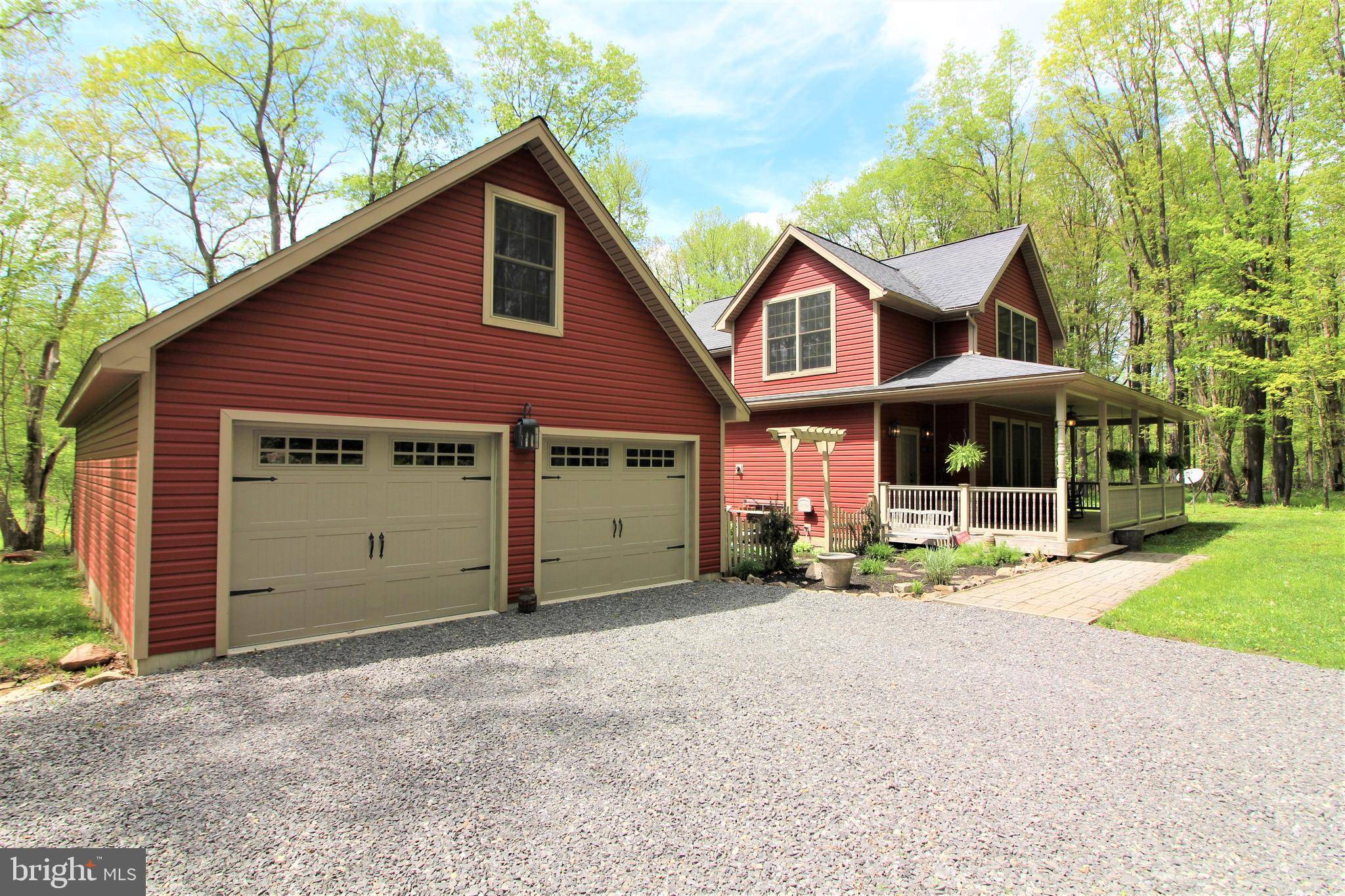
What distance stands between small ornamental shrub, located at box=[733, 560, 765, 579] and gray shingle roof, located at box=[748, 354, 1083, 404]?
16.2 ft

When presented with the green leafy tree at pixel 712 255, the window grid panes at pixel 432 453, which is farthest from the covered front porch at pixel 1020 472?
the green leafy tree at pixel 712 255

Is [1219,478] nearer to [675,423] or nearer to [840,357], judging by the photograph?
[840,357]

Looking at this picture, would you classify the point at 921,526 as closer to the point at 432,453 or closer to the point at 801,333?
the point at 801,333

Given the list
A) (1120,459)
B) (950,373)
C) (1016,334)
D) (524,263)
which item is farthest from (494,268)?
(1120,459)

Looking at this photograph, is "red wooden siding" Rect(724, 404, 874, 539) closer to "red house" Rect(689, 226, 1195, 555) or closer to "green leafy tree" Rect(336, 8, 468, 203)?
"red house" Rect(689, 226, 1195, 555)

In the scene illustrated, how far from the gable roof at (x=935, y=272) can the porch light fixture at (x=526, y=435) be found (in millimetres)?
9343

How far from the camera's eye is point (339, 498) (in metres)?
6.59

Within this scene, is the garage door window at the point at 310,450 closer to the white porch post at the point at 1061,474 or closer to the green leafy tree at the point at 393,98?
the white porch post at the point at 1061,474

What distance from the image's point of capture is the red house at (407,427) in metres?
5.66

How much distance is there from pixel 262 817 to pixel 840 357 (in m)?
13.8

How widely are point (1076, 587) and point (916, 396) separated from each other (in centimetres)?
507

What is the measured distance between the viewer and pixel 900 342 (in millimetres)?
14898

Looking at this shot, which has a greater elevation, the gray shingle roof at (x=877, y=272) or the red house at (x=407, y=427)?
the gray shingle roof at (x=877, y=272)

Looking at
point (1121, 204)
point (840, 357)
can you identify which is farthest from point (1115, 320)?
point (840, 357)
